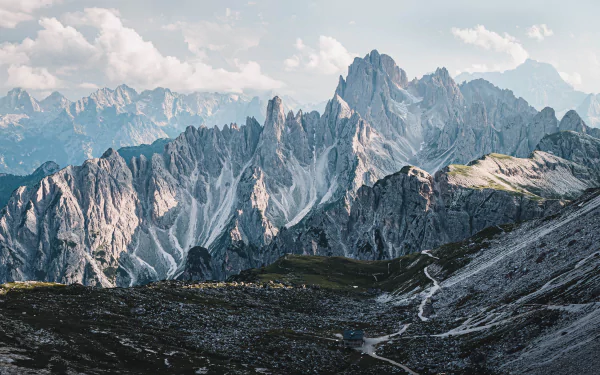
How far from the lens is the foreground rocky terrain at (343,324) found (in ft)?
189

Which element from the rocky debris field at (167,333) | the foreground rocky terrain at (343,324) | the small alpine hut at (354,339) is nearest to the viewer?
the foreground rocky terrain at (343,324)

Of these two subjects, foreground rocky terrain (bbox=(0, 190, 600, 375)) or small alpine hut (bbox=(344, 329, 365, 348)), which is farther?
small alpine hut (bbox=(344, 329, 365, 348))

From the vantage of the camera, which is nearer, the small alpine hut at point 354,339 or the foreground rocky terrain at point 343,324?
the foreground rocky terrain at point 343,324

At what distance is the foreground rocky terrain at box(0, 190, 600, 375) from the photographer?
57594 mm

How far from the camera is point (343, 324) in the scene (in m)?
115

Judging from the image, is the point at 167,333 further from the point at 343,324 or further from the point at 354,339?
the point at 343,324

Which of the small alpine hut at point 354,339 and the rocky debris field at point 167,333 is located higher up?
the rocky debris field at point 167,333

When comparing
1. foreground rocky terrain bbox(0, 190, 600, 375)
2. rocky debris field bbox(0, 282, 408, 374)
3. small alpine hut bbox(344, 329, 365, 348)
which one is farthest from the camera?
small alpine hut bbox(344, 329, 365, 348)

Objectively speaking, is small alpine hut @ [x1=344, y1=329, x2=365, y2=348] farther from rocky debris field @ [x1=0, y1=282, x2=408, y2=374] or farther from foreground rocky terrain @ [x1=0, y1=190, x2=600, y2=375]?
rocky debris field @ [x1=0, y1=282, x2=408, y2=374]

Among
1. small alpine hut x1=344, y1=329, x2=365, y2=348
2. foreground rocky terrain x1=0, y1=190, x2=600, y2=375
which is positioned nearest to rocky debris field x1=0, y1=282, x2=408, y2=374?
foreground rocky terrain x1=0, y1=190, x2=600, y2=375

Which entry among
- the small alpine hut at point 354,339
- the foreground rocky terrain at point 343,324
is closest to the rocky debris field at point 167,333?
the foreground rocky terrain at point 343,324

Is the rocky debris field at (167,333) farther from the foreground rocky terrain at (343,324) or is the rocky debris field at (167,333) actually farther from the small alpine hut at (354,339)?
the small alpine hut at (354,339)

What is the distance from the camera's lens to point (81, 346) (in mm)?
60906

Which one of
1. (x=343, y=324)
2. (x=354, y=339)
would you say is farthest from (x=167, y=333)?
(x=343, y=324)
